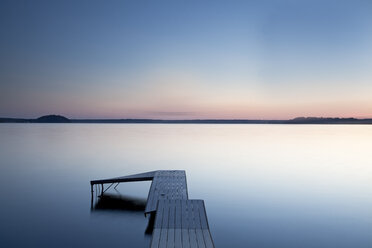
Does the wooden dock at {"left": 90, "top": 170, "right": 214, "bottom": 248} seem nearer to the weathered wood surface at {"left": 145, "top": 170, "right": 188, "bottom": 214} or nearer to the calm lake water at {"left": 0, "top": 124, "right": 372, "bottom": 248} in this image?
the weathered wood surface at {"left": 145, "top": 170, "right": 188, "bottom": 214}

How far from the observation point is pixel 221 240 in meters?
12.7

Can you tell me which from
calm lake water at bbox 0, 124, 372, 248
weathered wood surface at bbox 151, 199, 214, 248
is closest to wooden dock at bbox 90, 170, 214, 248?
weathered wood surface at bbox 151, 199, 214, 248

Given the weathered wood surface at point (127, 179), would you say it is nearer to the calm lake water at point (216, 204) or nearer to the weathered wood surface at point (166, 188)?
the weathered wood surface at point (166, 188)

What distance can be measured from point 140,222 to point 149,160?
74.9 feet

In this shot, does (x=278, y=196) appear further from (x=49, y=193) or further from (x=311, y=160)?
(x=311, y=160)

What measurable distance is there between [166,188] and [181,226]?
20.6 ft

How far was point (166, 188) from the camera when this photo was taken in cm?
1512

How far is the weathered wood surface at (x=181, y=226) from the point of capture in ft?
25.7

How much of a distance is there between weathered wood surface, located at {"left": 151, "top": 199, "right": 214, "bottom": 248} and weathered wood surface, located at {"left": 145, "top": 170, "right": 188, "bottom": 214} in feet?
5.78

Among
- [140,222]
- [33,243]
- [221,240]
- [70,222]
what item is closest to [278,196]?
[221,240]

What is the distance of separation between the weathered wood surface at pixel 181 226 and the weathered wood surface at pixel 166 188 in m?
1.76

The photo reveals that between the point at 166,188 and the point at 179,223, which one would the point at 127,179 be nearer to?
the point at 166,188

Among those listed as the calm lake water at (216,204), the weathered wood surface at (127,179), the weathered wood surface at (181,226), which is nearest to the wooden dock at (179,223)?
the weathered wood surface at (181,226)

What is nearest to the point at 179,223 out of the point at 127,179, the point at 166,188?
the point at 166,188
